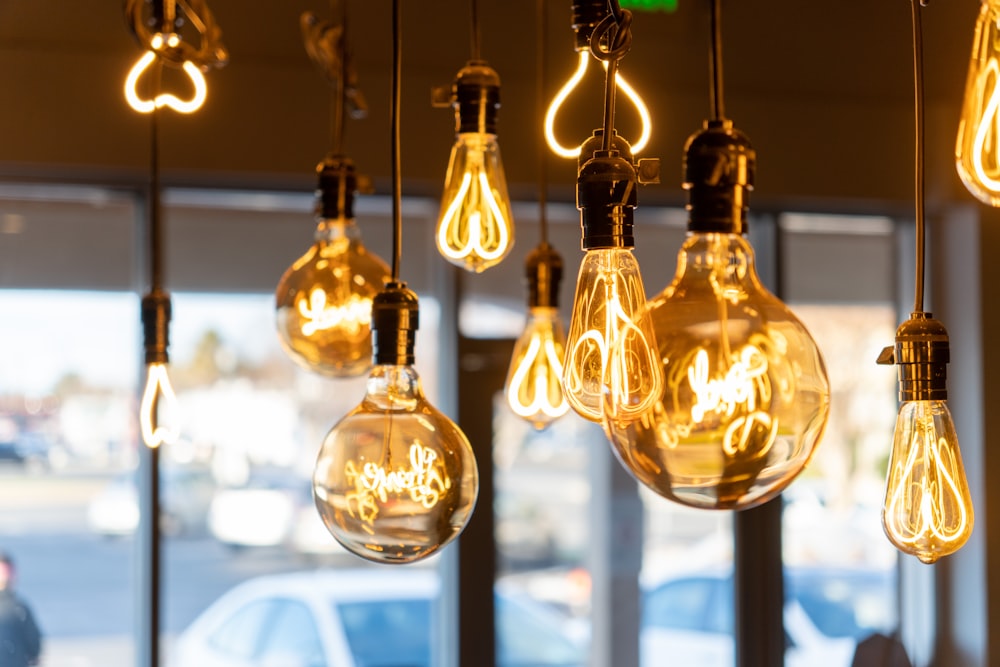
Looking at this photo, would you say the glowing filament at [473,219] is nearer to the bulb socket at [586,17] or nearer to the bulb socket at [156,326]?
the bulb socket at [586,17]

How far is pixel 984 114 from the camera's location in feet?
2.64

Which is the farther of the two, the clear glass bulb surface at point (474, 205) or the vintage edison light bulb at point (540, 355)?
the vintage edison light bulb at point (540, 355)

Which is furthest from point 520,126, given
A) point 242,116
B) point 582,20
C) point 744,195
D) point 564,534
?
point 744,195

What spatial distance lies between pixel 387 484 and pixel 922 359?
49 centimetres

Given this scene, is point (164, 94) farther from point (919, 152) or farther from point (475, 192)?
point (919, 152)

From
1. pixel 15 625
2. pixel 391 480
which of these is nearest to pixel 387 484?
pixel 391 480

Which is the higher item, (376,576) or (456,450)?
(456,450)

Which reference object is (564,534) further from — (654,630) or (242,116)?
(242,116)

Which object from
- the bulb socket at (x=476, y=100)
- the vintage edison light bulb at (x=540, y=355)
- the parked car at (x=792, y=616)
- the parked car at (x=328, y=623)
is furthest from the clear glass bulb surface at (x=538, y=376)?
the parked car at (x=792, y=616)

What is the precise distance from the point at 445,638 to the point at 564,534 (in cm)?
49

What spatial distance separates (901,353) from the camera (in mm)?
1051

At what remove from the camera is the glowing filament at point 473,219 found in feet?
3.78

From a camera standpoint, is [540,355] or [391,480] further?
[540,355]

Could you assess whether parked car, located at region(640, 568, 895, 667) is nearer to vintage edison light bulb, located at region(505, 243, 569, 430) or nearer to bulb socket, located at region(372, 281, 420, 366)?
vintage edison light bulb, located at region(505, 243, 569, 430)
